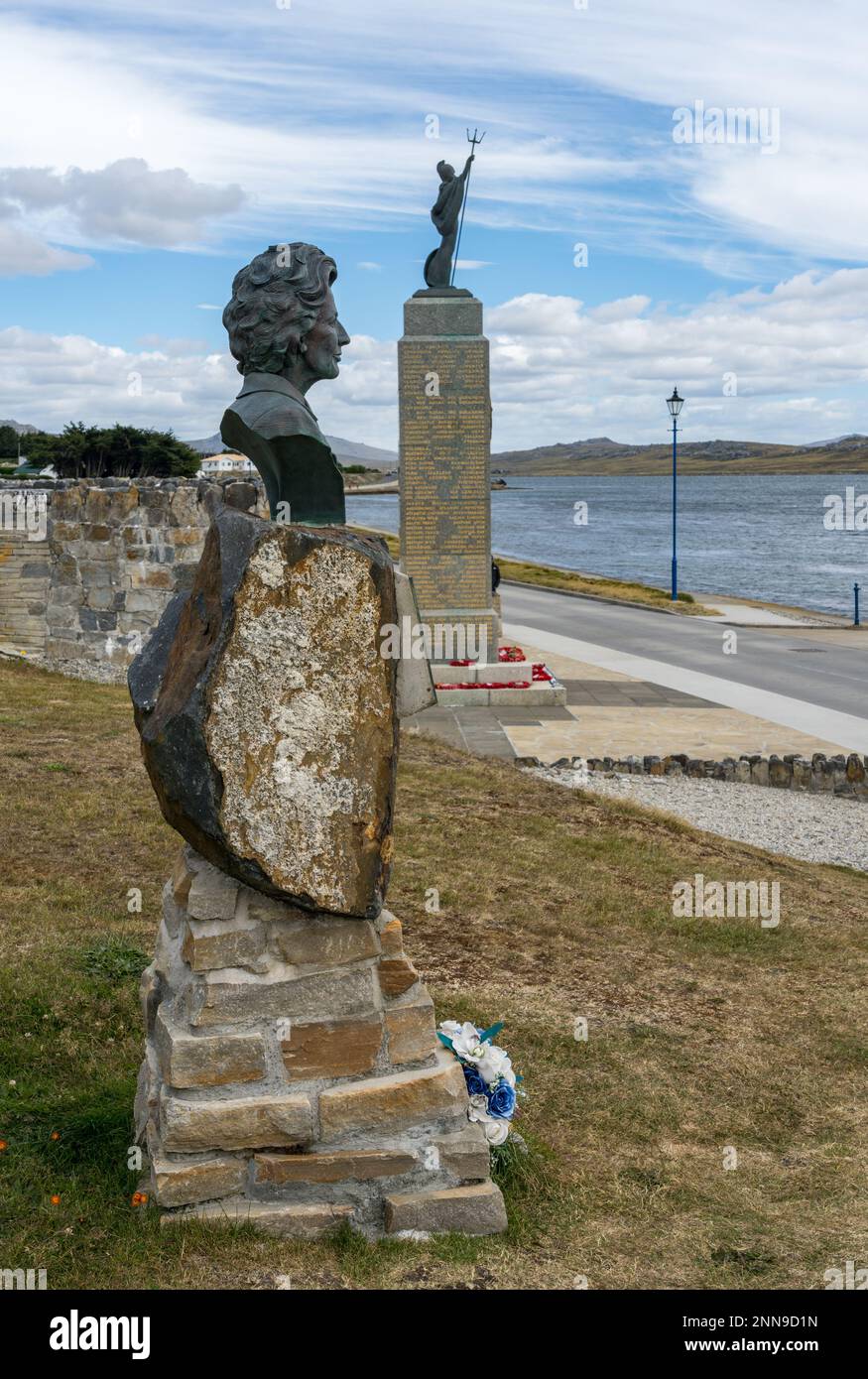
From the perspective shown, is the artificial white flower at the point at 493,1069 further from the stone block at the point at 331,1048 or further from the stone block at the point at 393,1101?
the stone block at the point at 331,1048

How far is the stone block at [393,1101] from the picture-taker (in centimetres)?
408

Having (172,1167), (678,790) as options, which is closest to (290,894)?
(172,1167)

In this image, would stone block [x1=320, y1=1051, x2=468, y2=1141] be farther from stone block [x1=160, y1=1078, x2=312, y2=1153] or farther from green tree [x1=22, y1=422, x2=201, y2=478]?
green tree [x1=22, y1=422, x2=201, y2=478]

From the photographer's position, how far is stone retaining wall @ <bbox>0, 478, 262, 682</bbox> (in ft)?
46.6

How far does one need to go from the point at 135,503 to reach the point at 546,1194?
11.0m

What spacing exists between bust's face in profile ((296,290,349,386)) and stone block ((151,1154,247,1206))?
2.59 m

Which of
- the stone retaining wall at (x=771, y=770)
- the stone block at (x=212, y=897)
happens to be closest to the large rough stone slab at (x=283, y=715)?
the stone block at (x=212, y=897)

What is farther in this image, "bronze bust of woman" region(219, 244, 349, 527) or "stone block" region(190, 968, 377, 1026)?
"bronze bust of woman" region(219, 244, 349, 527)

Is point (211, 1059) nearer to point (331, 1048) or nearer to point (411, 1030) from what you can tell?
point (331, 1048)

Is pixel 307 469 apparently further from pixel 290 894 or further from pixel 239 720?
pixel 290 894

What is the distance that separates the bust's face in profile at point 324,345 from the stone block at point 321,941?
1.90 meters

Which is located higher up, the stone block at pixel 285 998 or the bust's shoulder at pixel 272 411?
the bust's shoulder at pixel 272 411

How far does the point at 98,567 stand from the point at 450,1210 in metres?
11.3

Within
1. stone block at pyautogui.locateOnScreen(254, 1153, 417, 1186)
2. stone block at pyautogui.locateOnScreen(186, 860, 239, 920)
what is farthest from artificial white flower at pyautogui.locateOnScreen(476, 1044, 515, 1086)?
stone block at pyautogui.locateOnScreen(186, 860, 239, 920)
